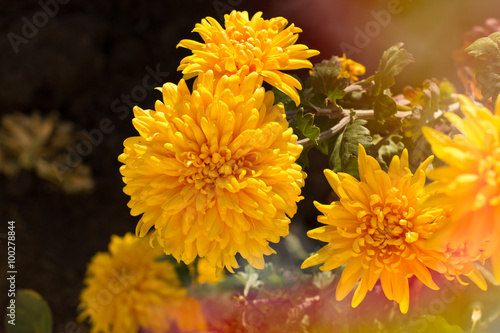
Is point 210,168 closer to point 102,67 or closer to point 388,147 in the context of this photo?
point 388,147

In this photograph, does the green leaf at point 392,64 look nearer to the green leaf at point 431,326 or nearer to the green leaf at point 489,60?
the green leaf at point 489,60

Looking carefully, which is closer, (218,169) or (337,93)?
(218,169)

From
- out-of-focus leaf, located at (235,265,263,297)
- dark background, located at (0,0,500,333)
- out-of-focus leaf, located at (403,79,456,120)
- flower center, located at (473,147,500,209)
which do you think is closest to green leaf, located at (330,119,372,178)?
out-of-focus leaf, located at (403,79,456,120)

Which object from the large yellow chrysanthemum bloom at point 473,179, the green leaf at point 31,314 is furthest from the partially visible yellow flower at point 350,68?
the green leaf at point 31,314

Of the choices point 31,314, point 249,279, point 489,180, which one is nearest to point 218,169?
point 489,180

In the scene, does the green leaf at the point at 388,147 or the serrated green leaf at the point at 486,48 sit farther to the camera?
the green leaf at the point at 388,147

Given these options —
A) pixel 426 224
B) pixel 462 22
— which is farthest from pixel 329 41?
pixel 426 224
